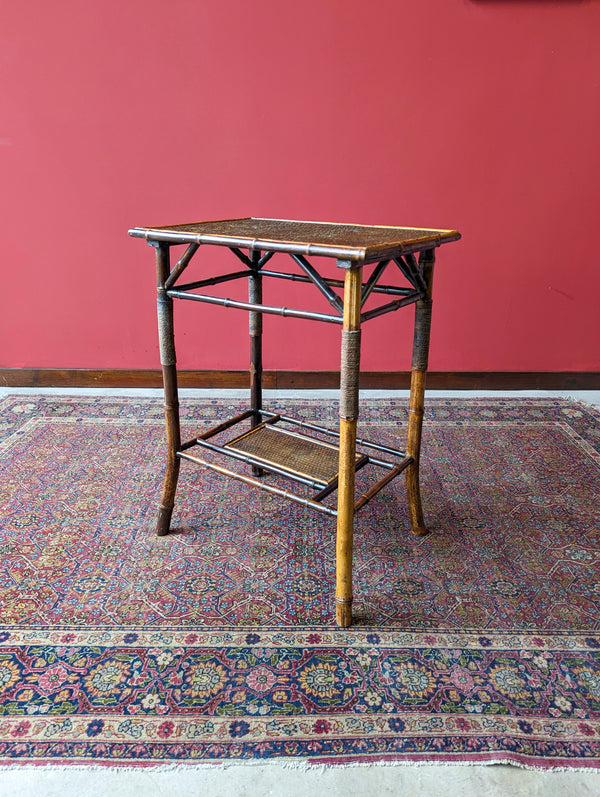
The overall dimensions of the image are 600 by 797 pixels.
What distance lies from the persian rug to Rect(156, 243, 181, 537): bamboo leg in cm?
13

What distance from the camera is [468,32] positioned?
3.20 metres

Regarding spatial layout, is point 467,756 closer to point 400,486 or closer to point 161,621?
point 161,621

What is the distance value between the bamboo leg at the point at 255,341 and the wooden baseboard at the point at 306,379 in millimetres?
1069

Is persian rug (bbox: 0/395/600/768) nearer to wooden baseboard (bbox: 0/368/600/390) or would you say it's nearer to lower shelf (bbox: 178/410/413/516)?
lower shelf (bbox: 178/410/413/516)

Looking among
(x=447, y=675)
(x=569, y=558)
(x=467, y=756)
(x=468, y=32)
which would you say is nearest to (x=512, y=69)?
(x=468, y=32)

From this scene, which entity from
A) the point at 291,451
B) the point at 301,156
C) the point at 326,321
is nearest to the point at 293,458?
the point at 291,451

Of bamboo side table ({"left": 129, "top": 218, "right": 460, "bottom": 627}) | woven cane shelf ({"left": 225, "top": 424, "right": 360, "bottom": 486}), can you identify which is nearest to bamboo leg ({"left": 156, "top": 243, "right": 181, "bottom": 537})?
bamboo side table ({"left": 129, "top": 218, "right": 460, "bottom": 627})

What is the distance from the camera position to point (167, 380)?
2.26 metres

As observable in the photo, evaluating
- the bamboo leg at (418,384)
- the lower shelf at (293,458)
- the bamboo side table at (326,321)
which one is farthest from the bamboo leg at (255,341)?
the bamboo leg at (418,384)

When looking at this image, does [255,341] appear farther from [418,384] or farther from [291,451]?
[418,384]

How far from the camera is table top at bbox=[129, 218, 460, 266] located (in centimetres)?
161

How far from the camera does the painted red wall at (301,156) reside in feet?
10.6

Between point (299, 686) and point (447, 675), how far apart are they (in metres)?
0.42

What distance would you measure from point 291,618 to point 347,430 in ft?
2.15
